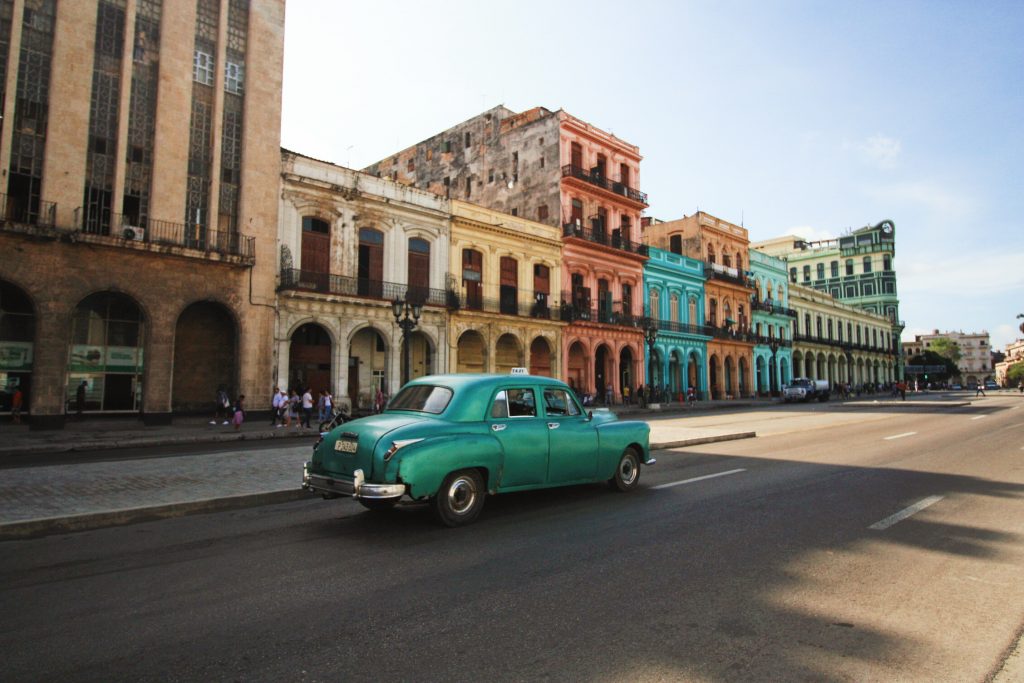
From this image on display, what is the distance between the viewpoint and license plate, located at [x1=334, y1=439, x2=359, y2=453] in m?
5.79

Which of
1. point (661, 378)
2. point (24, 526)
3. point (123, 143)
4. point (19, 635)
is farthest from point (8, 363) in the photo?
point (661, 378)

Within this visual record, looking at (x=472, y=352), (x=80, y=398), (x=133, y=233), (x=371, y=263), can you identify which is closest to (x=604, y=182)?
(x=472, y=352)

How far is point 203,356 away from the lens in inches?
901

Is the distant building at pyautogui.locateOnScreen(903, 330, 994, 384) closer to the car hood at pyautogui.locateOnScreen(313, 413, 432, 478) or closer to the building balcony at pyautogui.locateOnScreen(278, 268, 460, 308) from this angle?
the building balcony at pyautogui.locateOnScreen(278, 268, 460, 308)

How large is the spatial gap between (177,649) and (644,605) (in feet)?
9.13

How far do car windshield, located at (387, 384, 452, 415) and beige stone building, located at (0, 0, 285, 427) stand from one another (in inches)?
690

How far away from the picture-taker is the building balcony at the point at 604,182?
34.9m

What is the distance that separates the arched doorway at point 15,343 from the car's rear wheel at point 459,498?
19.7 m

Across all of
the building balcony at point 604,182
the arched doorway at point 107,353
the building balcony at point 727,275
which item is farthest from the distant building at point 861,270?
the arched doorway at point 107,353

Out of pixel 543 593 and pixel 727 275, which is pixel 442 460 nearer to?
pixel 543 593

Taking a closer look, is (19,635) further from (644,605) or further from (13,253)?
(13,253)

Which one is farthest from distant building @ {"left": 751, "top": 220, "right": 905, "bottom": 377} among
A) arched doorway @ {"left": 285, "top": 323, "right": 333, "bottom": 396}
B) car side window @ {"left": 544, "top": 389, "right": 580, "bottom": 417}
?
car side window @ {"left": 544, "top": 389, "right": 580, "bottom": 417}

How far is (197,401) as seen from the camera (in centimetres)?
2258

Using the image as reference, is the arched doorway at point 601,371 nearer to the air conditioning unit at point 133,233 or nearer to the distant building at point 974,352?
the air conditioning unit at point 133,233
